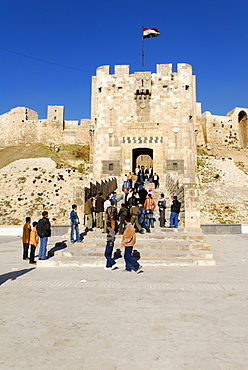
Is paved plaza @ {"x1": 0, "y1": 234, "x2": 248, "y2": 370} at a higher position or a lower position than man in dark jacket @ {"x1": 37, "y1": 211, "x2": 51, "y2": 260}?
lower

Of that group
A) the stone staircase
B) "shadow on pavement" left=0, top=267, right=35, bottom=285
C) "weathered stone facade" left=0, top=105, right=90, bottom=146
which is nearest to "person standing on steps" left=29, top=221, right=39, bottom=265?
the stone staircase

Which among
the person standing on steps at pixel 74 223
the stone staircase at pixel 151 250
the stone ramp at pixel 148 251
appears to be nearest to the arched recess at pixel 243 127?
the stone staircase at pixel 151 250

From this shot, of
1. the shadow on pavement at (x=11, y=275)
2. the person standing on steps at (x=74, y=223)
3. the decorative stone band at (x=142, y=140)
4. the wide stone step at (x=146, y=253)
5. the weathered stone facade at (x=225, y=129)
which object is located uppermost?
the weathered stone facade at (x=225, y=129)

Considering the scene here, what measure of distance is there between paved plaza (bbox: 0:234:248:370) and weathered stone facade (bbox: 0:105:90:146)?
1615 inches

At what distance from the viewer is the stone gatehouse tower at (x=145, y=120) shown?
2162 cm

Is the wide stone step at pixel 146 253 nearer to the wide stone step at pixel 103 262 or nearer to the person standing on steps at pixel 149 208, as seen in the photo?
the wide stone step at pixel 103 262

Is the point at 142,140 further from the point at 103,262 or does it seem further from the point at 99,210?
the point at 103,262

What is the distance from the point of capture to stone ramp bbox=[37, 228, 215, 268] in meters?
8.91

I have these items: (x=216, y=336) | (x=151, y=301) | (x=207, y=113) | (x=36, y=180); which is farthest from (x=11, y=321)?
(x=207, y=113)

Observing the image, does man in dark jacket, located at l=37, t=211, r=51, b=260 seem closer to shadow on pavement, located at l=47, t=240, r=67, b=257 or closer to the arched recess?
shadow on pavement, located at l=47, t=240, r=67, b=257

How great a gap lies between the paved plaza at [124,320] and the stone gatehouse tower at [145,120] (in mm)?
14253

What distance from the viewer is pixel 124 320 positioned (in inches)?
181

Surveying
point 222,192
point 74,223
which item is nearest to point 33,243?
point 74,223

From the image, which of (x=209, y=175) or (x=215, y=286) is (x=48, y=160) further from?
(x=215, y=286)
